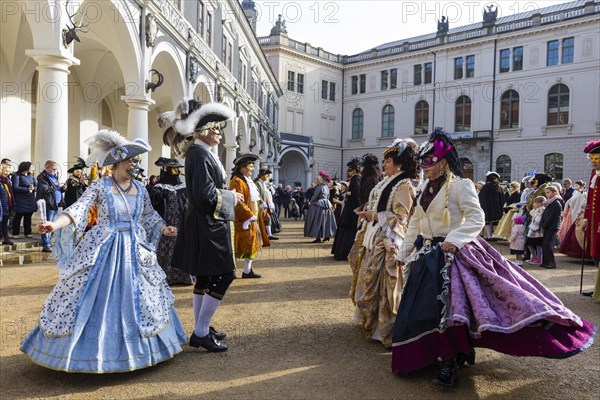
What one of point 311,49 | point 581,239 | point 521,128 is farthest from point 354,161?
point 311,49

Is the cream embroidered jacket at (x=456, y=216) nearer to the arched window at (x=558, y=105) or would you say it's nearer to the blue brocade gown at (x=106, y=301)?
the blue brocade gown at (x=106, y=301)


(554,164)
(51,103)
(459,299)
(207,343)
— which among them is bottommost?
(207,343)

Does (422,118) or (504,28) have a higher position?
(504,28)

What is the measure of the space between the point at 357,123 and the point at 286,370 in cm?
3853

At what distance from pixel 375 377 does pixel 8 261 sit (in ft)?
23.0

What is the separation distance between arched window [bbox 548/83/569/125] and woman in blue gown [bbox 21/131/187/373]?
3285 cm

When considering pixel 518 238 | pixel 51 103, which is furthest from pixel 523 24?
pixel 51 103

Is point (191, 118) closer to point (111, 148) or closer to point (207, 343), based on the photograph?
Answer: point (111, 148)

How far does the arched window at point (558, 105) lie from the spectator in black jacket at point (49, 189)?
31.2 meters

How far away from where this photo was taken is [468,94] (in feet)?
112

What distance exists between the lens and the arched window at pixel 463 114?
112 ft

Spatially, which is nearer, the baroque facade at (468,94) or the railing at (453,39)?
the baroque facade at (468,94)

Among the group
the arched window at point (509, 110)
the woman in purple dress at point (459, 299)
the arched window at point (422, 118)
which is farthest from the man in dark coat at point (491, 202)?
the arched window at point (422, 118)

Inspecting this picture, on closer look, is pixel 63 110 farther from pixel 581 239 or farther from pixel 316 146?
pixel 316 146
